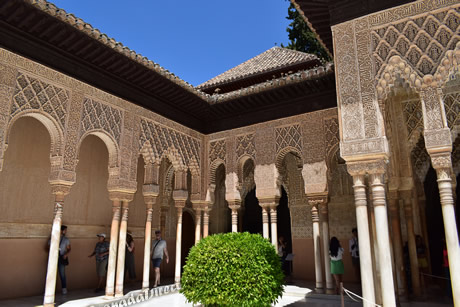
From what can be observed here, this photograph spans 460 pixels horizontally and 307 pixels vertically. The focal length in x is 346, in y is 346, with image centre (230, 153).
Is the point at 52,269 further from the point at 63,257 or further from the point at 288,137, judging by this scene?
the point at 288,137

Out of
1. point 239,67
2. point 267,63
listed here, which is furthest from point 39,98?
point 239,67

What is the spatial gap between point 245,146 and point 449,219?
5.57 meters

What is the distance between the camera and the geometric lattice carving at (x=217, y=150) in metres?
9.97

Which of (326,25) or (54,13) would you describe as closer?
(54,13)

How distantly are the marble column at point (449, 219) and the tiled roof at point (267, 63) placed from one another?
6680 mm

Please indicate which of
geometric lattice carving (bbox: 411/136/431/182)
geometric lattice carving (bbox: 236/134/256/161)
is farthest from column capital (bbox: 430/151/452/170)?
geometric lattice carving (bbox: 236/134/256/161)

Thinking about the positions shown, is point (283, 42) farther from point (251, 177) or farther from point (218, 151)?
point (218, 151)

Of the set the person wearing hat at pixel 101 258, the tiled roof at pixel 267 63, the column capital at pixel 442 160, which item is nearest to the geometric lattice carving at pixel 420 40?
the column capital at pixel 442 160

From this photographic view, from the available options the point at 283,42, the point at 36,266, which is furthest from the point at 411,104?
the point at 283,42

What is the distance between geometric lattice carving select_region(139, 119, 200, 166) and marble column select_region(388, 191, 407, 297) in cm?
521

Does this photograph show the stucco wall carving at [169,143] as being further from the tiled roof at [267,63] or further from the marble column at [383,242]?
the marble column at [383,242]

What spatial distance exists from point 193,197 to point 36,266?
13.7ft

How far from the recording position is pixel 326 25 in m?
6.70

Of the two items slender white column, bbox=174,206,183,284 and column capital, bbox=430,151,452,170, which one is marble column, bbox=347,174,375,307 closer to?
column capital, bbox=430,151,452,170
